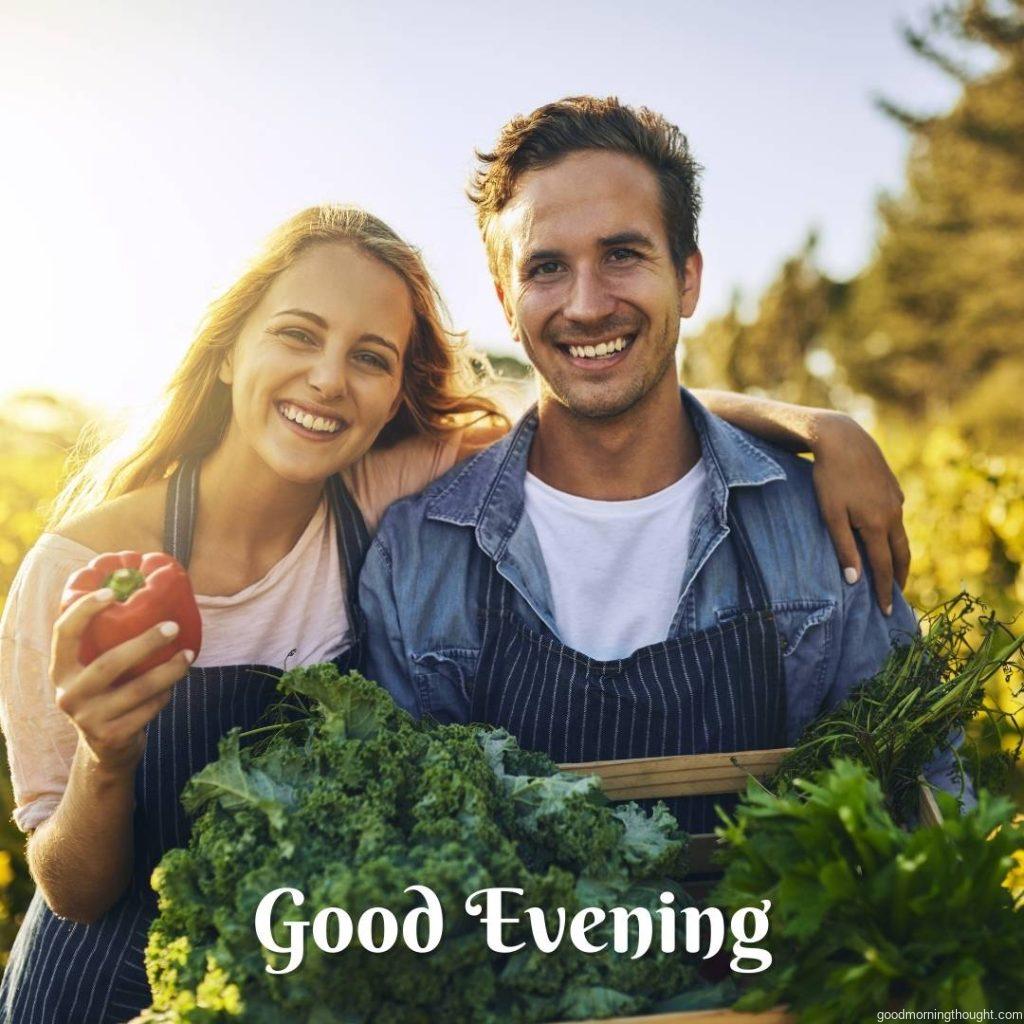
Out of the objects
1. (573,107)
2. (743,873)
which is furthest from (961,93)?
(743,873)

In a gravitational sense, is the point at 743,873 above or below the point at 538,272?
below

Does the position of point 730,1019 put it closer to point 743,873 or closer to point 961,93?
point 743,873

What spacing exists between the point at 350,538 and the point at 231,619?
1.49 feet

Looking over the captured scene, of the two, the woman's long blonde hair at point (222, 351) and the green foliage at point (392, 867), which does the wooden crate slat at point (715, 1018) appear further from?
the woman's long blonde hair at point (222, 351)

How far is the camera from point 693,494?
3.36 metres

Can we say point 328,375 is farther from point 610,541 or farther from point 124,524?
point 610,541

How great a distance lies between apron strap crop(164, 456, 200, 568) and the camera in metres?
2.90

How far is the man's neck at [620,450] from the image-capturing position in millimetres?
3369

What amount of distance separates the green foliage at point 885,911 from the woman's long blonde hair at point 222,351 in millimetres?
1813

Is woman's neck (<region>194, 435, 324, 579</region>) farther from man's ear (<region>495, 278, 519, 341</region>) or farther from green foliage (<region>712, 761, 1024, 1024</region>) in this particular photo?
green foliage (<region>712, 761, 1024, 1024</region>)

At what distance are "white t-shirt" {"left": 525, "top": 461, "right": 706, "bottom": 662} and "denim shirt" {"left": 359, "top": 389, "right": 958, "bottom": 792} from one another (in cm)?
5

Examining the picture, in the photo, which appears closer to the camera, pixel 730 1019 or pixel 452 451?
pixel 730 1019

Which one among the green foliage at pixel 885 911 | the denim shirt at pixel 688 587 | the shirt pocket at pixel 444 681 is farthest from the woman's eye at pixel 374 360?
the green foliage at pixel 885 911

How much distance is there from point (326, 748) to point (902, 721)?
1.30 meters
